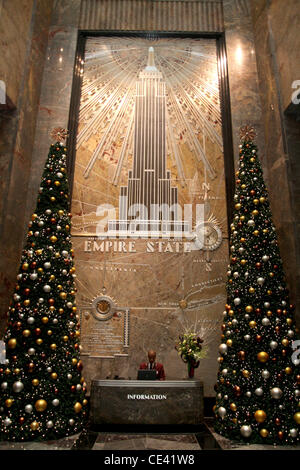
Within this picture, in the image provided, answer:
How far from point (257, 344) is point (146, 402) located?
144cm

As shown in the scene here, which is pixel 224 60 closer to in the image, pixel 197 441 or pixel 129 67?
pixel 129 67

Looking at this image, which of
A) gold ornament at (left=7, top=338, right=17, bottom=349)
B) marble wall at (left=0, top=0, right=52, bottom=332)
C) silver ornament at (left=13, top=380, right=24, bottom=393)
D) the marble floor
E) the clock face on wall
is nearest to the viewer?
the marble floor

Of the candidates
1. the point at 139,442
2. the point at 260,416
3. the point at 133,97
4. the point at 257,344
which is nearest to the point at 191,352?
the point at 257,344

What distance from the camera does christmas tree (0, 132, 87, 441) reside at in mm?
3732

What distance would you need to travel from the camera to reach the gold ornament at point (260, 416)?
363 centimetres

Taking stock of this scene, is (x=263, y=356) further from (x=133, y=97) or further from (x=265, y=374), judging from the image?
(x=133, y=97)

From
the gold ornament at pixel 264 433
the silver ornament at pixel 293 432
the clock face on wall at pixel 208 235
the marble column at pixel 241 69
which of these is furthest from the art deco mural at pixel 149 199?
the silver ornament at pixel 293 432

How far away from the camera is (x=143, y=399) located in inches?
163

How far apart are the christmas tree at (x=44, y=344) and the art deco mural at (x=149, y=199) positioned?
1173 millimetres

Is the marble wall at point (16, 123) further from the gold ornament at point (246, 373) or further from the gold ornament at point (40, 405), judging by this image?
the gold ornament at point (246, 373)

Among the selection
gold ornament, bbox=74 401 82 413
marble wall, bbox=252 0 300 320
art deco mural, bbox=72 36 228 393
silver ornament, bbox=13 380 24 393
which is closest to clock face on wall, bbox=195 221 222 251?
art deco mural, bbox=72 36 228 393

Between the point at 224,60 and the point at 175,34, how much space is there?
1101 mm

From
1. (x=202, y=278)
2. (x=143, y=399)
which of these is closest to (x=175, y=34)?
(x=202, y=278)

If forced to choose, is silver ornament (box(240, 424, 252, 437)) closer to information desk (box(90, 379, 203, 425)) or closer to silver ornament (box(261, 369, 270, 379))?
silver ornament (box(261, 369, 270, 379))
